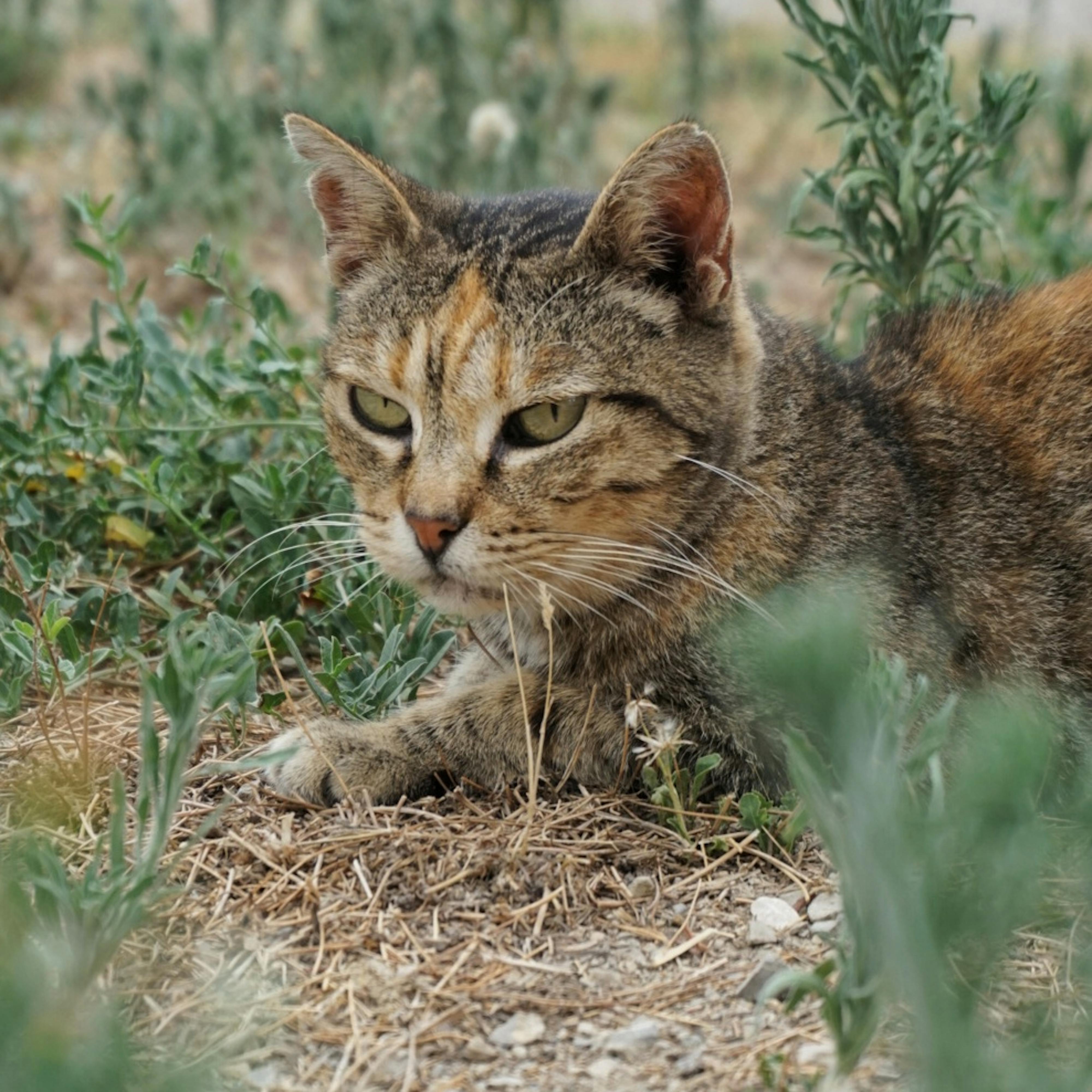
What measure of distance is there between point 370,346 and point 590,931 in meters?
1.38

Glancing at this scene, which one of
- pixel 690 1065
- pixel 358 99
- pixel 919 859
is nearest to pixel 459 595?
pixel 690 1065

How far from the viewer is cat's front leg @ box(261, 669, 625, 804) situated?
2846 mm

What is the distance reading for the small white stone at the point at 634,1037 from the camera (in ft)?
7.03

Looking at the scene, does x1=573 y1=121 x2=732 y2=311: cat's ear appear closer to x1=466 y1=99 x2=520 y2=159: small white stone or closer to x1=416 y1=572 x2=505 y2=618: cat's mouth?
x1=416 y1=572 x2=505 y2=618: cat's mouth

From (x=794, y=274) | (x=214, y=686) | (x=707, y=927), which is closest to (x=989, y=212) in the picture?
(x=707, y=927)

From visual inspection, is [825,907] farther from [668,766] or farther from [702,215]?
[702,215]

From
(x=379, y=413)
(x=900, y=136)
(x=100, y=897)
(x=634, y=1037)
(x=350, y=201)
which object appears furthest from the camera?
(x=900, y=136)

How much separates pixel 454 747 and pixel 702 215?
1.26m

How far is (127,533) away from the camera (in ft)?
12.5

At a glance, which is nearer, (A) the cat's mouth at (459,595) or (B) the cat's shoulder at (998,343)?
(A) the cat's mouth at (459,595)

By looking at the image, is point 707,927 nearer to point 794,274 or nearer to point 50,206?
point 794,274

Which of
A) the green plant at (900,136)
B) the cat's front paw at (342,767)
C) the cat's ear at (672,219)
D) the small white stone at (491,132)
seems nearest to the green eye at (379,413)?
the cat's ear at (672,219)

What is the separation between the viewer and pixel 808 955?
2.39 metres

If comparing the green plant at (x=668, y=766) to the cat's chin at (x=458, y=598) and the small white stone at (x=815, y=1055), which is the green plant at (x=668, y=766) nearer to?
the cat's chin at (x=458, y=598)
